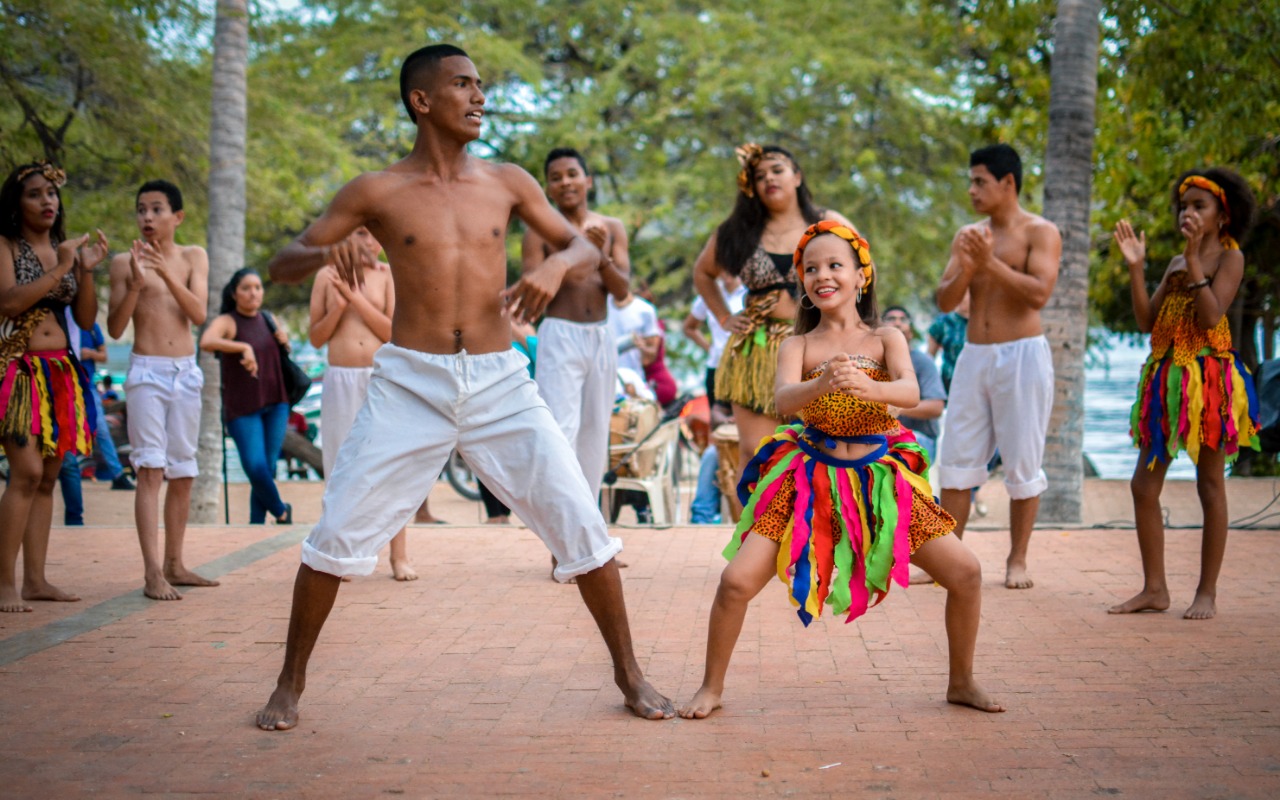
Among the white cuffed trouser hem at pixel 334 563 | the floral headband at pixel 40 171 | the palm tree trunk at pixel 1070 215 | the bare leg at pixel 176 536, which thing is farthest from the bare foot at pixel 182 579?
the palm tree trunk at pixel 1070 215

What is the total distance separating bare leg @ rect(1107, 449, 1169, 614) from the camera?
609 centimetres

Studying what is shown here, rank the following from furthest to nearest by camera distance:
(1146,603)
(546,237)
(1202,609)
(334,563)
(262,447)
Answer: (262,447)
(1146,603)
(1202,609)
(546,237)
(334,563)

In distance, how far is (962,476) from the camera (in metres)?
6.83

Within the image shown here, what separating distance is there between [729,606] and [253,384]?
6.07 metres

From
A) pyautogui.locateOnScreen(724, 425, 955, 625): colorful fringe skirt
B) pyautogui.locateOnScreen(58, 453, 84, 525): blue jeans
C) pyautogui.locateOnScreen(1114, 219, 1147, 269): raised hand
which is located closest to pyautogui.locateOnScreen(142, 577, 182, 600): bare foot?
pyautogui.locateOnScreen(724, 425, 955, 625): colorful fringe skirt

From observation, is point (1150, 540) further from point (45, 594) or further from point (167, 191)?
point (45, 594)

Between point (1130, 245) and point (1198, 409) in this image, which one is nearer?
point (1198, 409)

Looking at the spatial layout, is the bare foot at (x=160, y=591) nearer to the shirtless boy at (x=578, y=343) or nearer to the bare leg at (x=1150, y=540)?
the shirtless boy at (x=578, y=343)

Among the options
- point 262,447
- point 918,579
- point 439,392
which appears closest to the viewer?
point 439,392

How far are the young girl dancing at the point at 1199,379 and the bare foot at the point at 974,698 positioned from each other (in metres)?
1.89

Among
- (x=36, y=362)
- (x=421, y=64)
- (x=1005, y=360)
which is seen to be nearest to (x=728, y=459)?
(x=1005, y=360)

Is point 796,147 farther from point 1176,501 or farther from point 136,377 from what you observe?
point 136,377

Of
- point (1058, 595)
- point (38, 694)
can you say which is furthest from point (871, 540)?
point (38, 694)

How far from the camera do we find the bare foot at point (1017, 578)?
6.74 m
